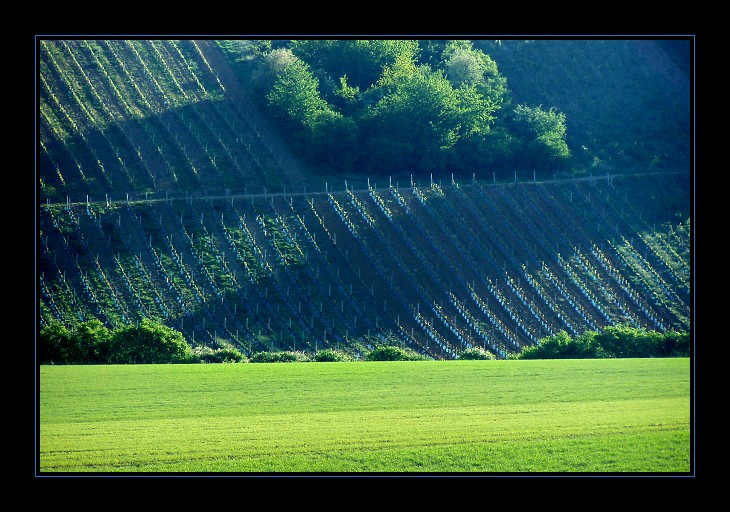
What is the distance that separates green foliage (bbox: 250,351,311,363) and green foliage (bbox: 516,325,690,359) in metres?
7.32

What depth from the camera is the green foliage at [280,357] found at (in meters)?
30.7

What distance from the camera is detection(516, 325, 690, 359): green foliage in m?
30.3

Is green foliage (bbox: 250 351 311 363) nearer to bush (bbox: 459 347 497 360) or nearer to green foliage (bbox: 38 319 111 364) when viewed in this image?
green foliage (bbox: 38 319 111 364)

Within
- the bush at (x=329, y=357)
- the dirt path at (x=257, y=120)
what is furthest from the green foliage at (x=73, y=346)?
the dirt path at (x=257, y=120)

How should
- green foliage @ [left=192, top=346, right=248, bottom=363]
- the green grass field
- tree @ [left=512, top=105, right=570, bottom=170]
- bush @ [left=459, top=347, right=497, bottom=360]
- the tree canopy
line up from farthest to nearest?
tree @ [left=512, top=105, right=570, bottom=170] → the tree canopy → bush @ [left=459, top=347, right=497, bottom=360] → green foliage @ [left=192, top=346, right=248, bottom=363] → the green grass field

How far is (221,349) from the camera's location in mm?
31469

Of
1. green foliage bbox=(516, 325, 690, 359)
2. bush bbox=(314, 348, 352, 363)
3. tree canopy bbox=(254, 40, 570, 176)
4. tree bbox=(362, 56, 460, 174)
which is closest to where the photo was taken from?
green foliage bbox=(516, 325, 690, 359)

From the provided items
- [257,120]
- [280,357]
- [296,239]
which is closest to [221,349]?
[280,357]

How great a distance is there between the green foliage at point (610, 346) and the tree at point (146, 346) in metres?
11.4

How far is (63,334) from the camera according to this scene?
90.8 feet

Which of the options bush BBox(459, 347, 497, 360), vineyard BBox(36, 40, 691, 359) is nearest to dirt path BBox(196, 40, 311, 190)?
vineyard BBox(36, 40, 691, 359)

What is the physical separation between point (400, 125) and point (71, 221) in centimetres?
1858

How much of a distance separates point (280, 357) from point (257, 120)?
69.8 feet
